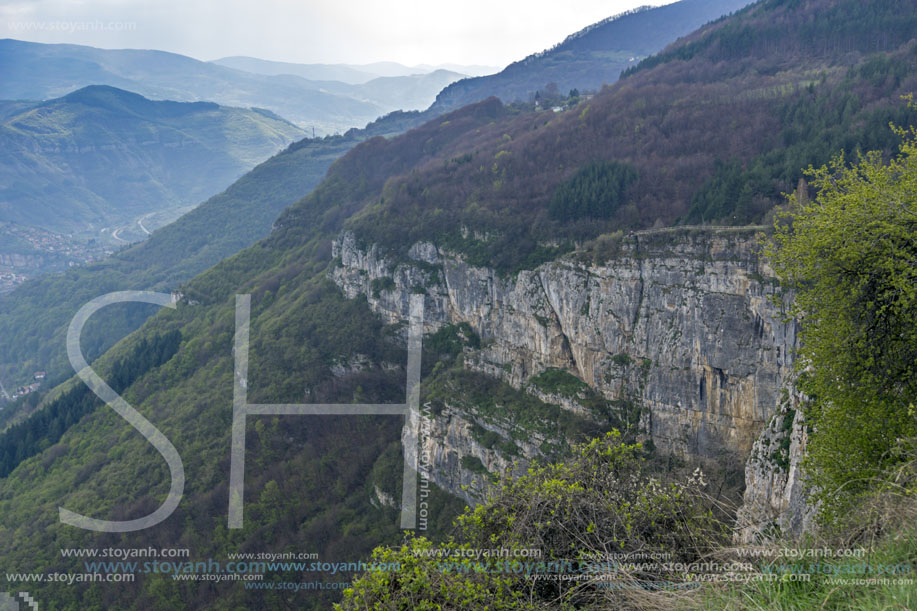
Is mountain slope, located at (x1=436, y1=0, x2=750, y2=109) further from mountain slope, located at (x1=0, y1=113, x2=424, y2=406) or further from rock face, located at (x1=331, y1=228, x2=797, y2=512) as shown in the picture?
rock face, located at (x1=331, y1=228, x2=797, y2=512)

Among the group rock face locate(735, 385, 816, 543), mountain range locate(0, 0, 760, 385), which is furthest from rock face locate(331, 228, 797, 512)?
mountain range locate(0, 0, 760, 385)

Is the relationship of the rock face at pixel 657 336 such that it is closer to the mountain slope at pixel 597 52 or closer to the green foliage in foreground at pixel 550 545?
the green foliage in foreground at pixel 550 545

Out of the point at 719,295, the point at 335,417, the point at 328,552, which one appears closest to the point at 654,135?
the point at 719,295

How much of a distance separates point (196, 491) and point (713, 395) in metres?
33.8

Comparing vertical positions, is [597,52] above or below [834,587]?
above

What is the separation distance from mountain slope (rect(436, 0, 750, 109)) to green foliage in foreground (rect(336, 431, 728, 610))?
123m

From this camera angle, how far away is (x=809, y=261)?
8.83 metres

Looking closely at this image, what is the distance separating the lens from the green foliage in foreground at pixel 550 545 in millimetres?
7094

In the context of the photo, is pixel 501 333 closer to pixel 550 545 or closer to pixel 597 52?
pixel 550 545

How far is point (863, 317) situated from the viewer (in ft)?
28.0

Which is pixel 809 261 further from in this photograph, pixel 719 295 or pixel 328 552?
pixel 328 552

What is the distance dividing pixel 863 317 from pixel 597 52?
482 feet

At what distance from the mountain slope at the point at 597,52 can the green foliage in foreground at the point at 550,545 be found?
403 ft

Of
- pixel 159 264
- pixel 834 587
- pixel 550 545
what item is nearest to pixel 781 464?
pixel 550 545
